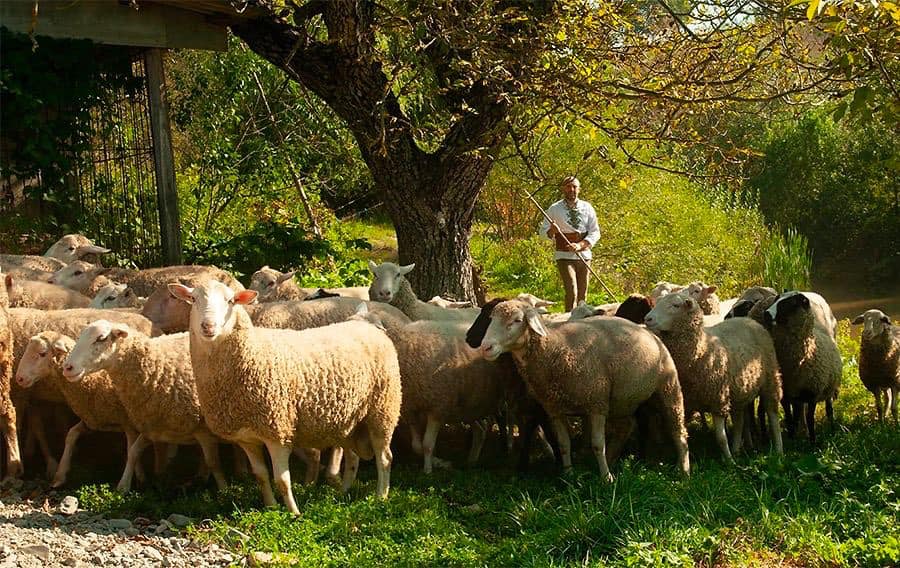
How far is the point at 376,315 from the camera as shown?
8602 mm

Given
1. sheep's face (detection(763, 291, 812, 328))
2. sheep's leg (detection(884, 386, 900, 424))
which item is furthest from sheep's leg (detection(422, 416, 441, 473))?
sheep's leg (detection(884, 386, 900, 424))

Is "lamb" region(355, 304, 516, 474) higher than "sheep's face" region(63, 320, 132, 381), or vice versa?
"sheep's face" region(63, 320, 132, 381)

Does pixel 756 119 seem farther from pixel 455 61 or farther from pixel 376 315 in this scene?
pixel 376 315

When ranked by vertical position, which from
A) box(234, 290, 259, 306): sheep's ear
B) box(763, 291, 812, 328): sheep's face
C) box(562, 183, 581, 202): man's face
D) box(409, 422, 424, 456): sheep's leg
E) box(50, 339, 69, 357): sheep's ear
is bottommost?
box(409, 422, 424, 456): sheep's leg

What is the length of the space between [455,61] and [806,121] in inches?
598

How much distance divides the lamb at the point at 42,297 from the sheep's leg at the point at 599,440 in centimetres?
451

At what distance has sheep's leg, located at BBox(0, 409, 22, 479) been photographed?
795 centimetres

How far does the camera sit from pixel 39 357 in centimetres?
788

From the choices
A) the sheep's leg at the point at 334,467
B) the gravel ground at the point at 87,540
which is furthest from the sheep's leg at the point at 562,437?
the gravel ground at the point at 87,540

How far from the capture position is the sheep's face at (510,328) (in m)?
8.02

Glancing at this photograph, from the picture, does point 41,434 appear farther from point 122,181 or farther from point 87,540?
point 122,181

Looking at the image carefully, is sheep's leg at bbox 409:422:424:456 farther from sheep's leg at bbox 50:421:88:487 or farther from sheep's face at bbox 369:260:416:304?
sheep's leg at bbox 50:421:88:487

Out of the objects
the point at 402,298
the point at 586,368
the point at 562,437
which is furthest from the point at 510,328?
the point at 402,298

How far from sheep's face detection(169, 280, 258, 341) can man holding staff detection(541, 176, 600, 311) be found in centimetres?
653
